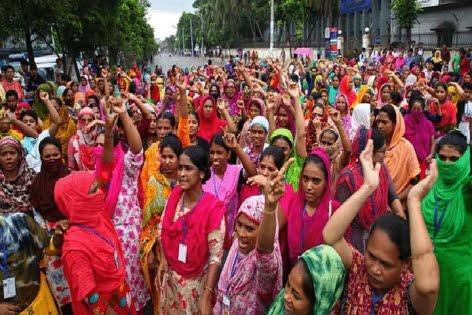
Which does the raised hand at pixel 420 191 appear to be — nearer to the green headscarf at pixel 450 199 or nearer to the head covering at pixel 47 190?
the green headscarf at pixel 450 199

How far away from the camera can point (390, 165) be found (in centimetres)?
448

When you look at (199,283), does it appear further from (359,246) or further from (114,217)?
(359,246)

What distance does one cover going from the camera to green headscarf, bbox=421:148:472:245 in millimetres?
2990

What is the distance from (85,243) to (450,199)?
2333 mm

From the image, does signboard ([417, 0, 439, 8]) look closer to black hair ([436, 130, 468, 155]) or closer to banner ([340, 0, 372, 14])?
banner ([340, 0, 372, 14])

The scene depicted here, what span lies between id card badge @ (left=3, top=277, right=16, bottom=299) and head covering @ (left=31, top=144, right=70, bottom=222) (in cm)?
104

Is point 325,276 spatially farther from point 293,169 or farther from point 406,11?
point 406,11

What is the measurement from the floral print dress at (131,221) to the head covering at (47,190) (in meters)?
0.47

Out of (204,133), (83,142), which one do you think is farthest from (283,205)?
(204,133)

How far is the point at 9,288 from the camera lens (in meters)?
2.50

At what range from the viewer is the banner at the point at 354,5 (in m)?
33.1

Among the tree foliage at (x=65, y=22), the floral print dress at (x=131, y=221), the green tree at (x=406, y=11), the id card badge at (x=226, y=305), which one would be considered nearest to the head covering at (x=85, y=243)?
the id card badge at (x=226, y=305)

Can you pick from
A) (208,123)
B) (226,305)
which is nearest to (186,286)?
(226,305)

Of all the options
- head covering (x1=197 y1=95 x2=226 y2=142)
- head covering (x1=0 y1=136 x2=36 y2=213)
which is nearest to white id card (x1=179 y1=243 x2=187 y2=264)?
head covering (x1=0 y1=136 x2=36 y2=213)
